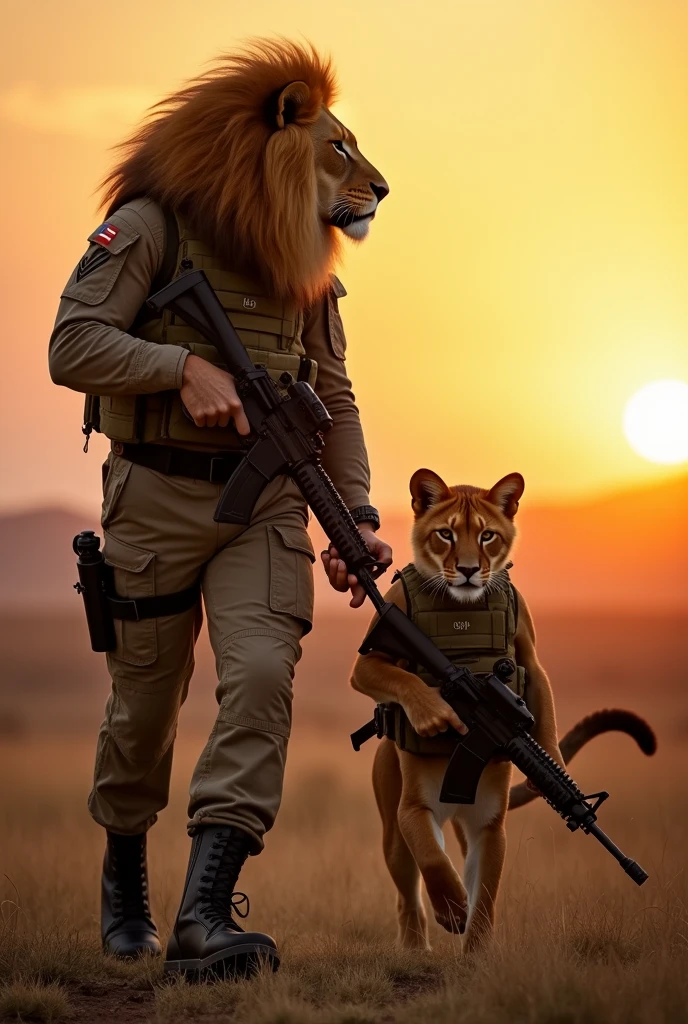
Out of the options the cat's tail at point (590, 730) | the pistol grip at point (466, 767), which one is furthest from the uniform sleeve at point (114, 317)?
the cat's tail at point (590, 730)

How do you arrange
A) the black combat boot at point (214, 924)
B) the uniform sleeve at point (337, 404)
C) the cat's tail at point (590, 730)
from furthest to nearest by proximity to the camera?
the cat's tail at point (590, 730) → the uniform sleeve at point (337, 404) → the black combat boot at point (214, 924)

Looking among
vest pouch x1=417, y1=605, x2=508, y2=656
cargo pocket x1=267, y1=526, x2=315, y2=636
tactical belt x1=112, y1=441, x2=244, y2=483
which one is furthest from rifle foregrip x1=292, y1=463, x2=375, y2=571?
vest pouch x1=417, y1=605, x2=508, y2=656

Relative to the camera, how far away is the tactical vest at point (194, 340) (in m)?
4.78

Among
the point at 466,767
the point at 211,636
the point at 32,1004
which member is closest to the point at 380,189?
the point at 211,636

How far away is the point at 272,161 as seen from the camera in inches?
192

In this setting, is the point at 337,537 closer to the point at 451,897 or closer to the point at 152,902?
the point at 451,897

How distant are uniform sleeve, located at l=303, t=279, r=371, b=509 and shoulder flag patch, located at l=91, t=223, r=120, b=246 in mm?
885

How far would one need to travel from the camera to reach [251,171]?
488cm

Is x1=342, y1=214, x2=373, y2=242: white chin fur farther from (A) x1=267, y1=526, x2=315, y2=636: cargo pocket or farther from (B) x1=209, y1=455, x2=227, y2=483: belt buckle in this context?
(A) x1=267, y1=526, x2=315, y2=636: cargo pocket

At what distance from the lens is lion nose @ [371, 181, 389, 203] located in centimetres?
511

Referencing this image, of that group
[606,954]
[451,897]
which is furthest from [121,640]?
[606,954]

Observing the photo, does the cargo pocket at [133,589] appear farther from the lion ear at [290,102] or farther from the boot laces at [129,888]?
the lion ear at [290,102]

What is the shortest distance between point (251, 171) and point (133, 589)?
1550 mm

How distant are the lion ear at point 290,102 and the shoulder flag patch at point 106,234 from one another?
0.73m
